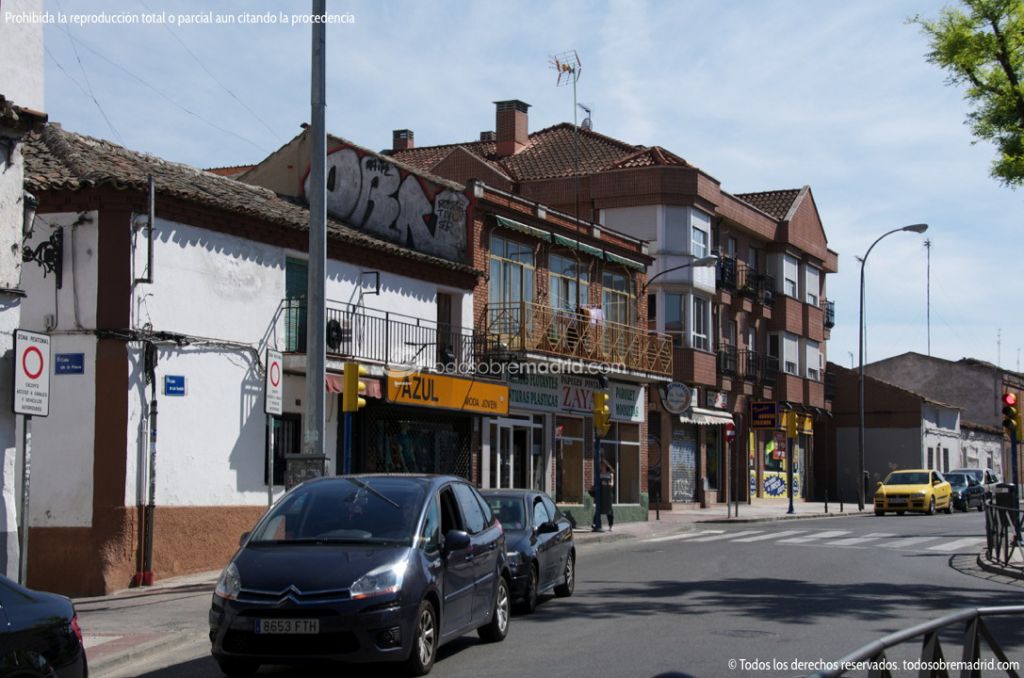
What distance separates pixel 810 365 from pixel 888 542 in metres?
27.4

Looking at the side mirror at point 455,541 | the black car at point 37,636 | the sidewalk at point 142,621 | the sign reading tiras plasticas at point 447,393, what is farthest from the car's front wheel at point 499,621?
the sign reading tiras plasticas at point 447,393

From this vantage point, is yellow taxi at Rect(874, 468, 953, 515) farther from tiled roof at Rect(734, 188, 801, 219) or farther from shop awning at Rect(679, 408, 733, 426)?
tiled roof at Rect(734, 188, 801, 219)

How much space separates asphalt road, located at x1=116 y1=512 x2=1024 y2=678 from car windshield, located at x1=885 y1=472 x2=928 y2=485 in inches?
655

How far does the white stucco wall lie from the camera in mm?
13500

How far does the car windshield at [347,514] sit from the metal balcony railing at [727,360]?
34.5 m

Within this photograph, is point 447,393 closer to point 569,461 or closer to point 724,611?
point 569,461

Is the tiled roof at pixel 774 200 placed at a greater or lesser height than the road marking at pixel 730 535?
greater

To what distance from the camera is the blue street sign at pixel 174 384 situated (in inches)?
719

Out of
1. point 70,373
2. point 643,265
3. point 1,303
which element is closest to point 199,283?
point 70,373

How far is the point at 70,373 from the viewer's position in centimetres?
1759

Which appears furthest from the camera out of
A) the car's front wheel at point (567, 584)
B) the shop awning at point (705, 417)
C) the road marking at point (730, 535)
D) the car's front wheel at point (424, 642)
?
the shop awning at point (705, 417)

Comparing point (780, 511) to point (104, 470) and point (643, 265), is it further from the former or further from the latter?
point (104, 470)

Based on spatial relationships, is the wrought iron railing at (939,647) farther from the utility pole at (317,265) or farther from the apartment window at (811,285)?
the apartment window at (811,285)

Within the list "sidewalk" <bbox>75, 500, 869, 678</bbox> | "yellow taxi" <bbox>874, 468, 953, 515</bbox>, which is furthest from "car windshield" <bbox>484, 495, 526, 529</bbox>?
"yellow taxi" <bbox>874, 468, 953, 515</bbox>
